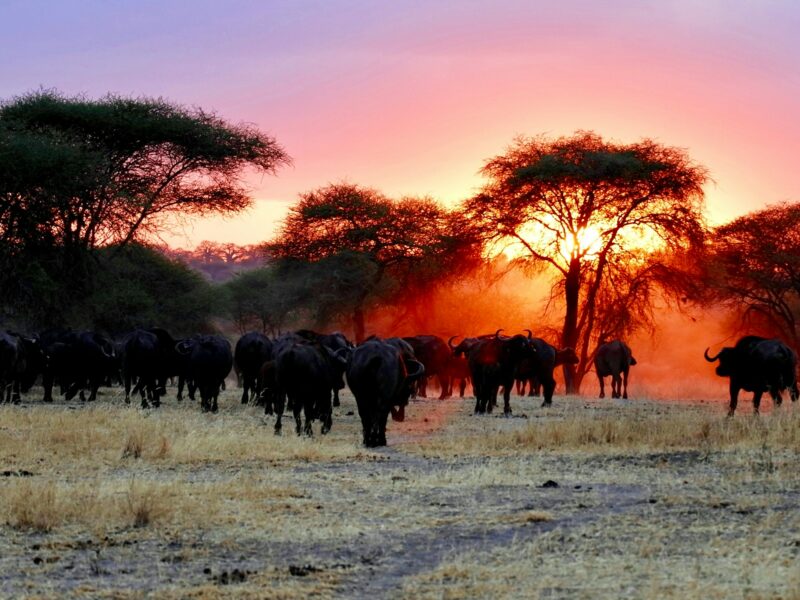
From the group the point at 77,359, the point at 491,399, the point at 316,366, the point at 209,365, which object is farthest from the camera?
the point at 77,359

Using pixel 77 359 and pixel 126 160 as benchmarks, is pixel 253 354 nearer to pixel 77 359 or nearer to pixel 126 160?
pixel 77 359

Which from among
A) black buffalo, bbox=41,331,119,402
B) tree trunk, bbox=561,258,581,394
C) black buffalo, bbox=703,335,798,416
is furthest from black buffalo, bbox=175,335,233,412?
tree trunk, bbox=561,258,581,394

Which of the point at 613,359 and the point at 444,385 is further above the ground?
the point at 613,359

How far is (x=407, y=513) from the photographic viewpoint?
33.1ft

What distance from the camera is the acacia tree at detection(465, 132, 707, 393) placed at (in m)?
39.3

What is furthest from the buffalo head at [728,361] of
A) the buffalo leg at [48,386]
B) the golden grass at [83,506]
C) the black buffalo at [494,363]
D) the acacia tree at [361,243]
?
the acacia tree at [361,243]

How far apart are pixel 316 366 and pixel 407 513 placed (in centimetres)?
719

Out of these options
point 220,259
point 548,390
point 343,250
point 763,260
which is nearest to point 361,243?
point 343,250

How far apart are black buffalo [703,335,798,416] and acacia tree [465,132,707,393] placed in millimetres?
16133

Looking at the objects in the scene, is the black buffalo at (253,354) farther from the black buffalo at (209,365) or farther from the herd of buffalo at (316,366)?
the black buffalo at (209,365)

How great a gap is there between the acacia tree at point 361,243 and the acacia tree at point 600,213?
8031 millimetres

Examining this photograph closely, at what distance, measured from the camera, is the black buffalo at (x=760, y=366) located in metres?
21.4

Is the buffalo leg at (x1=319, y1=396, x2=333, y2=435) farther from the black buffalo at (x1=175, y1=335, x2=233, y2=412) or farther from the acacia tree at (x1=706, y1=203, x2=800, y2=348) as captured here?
the acacia tree at (x1=706, y1=203, x2=800, y2=348)

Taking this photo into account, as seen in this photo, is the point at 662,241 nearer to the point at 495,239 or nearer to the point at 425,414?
the point at 495,239
